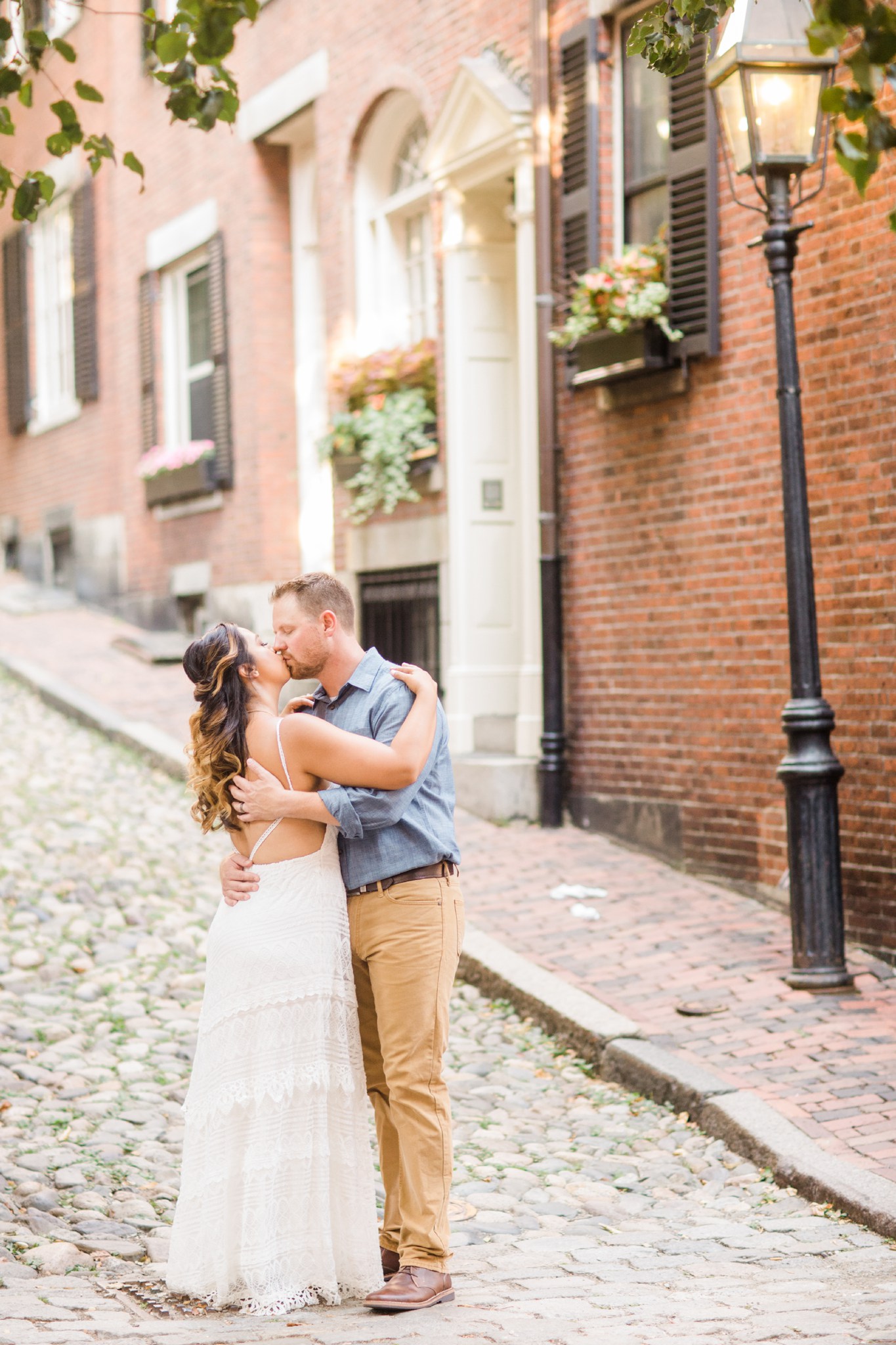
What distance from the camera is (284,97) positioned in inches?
545

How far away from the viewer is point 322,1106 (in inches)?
160

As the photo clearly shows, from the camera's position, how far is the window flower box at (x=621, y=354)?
350 inches

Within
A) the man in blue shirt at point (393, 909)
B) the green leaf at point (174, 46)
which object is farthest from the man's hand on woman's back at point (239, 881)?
the green leaf at point (174, 46)

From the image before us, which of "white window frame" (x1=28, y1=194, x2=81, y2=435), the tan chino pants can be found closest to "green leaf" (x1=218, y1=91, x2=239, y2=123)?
the tan chino pants

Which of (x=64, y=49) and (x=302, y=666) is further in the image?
(x=64, y=49)

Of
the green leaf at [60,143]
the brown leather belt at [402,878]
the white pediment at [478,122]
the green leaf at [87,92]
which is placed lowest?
the brown leather belt at [402,878]

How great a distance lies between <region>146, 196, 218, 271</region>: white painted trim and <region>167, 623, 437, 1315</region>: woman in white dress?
39.5 ft

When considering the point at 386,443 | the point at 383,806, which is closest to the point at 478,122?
the point at 386,443

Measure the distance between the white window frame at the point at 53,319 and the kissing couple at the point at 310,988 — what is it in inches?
616

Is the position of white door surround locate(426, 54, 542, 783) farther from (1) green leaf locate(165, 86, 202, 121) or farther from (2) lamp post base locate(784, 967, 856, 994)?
(1) green leaf locate(165, 86, 202, 121)

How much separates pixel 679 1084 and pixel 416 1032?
2.11 metres

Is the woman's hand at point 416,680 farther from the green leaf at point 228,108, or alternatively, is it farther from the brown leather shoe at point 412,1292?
the green leaf at point 228,108

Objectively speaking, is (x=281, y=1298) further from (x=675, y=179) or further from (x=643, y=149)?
(x=643, y=149)

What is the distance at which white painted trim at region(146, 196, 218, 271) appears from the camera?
15438 mm
